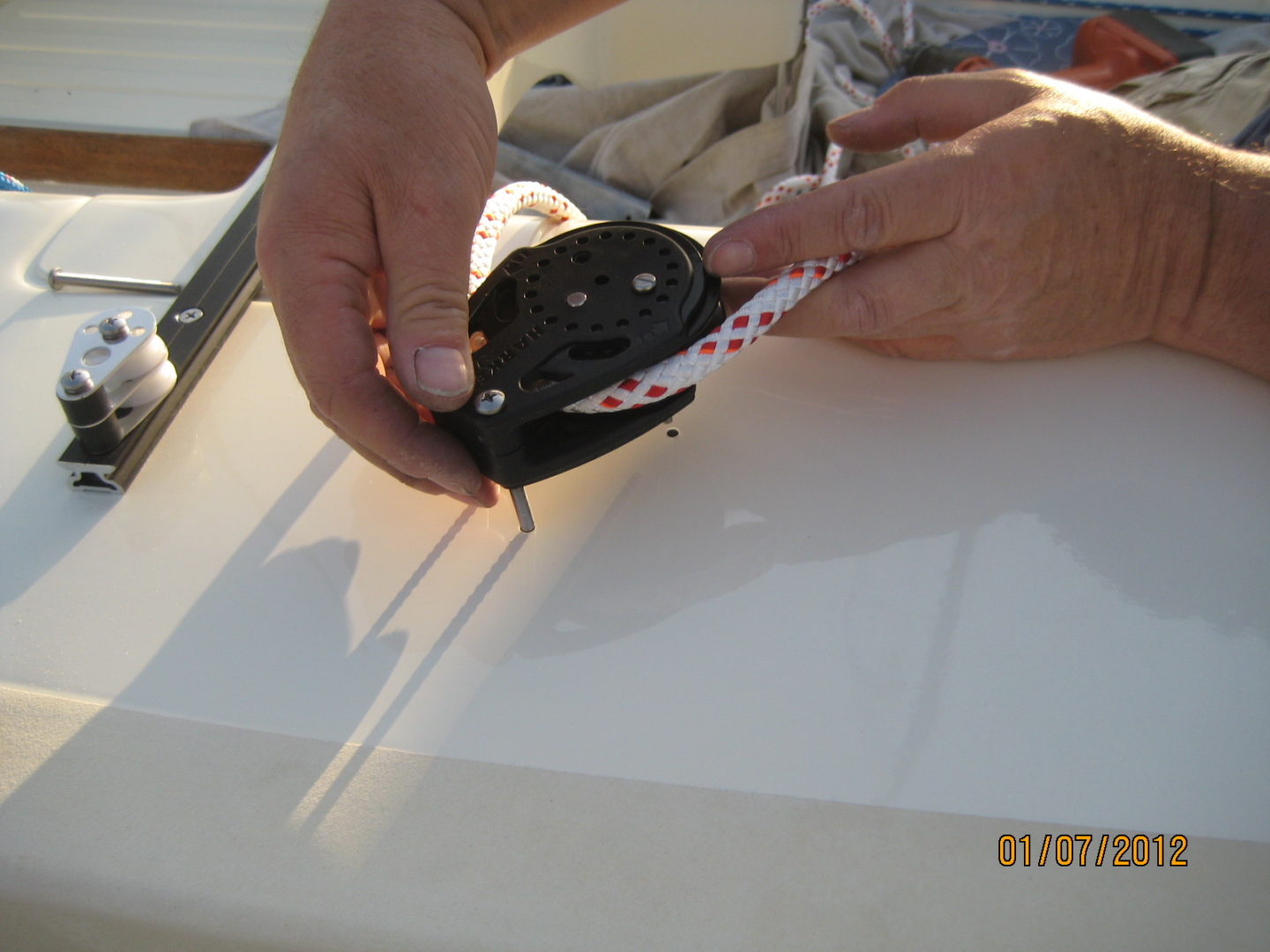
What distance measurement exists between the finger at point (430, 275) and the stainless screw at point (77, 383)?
0.25m

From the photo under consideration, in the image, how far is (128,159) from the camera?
4.61 ft

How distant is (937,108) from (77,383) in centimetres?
76

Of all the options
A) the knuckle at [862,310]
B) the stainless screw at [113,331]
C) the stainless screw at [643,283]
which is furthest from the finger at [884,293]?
the stainless screw at [113,331]

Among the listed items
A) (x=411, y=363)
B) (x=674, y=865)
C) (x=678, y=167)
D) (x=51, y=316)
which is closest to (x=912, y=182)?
(x=411, y=363)

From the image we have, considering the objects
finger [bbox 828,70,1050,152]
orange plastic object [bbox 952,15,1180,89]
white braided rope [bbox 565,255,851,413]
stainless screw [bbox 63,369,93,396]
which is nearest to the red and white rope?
white braided rope [bbox 565,255,851,413]

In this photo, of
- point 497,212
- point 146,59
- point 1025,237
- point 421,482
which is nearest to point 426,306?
point 421,482

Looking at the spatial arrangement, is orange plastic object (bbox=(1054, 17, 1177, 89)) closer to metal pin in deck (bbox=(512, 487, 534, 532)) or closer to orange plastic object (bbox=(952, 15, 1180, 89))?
orange plastic object (bbox=(952, 15, 1180, 89))

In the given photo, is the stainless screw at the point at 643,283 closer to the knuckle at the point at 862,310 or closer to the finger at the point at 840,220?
the finger at the point at 840,220

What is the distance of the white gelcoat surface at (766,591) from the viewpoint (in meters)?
0.60

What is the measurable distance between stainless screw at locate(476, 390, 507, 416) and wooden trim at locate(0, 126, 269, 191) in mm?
898

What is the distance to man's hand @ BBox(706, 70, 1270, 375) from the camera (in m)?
0.74

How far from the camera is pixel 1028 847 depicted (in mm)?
562

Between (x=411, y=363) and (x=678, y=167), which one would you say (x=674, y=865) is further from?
(x=678, y=167)

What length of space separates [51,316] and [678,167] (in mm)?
786
